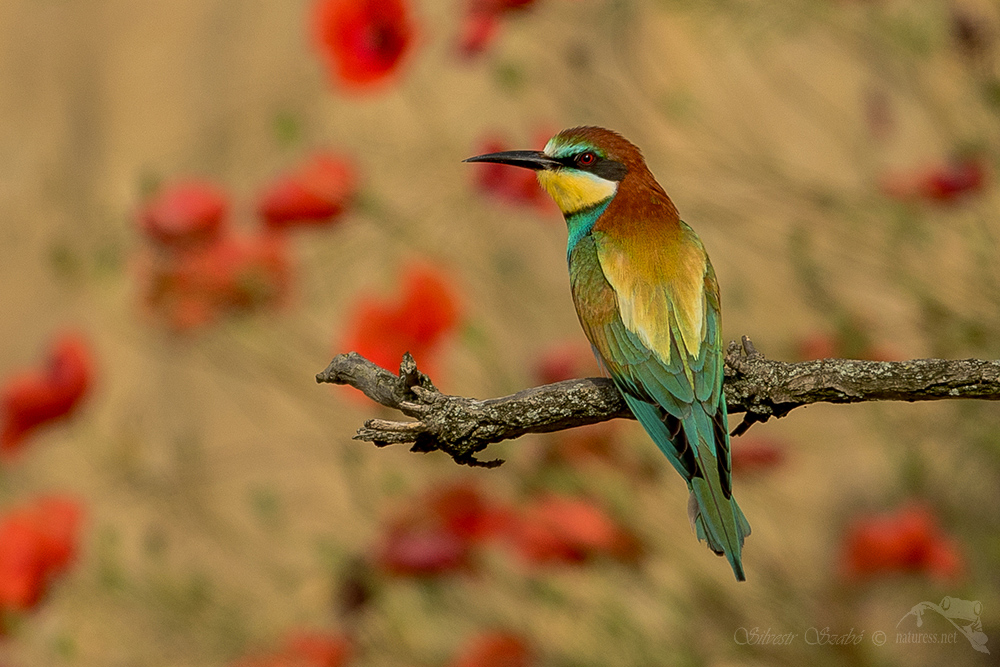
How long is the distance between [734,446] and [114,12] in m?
3.13

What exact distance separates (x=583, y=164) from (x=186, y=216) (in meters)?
0.86

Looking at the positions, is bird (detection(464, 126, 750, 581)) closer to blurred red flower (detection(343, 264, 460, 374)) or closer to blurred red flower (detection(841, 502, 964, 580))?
blurred red flower (detection(343, 264, 460, 374))

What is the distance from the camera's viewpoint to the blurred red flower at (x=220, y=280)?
184 cm

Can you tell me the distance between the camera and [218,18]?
394 centimetres

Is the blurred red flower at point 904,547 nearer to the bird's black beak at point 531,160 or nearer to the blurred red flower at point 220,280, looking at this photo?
the bird's black beak at point 531,160

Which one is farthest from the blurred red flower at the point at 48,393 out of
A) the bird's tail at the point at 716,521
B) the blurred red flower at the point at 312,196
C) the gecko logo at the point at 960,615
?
the gecko logo at the point at 960,615

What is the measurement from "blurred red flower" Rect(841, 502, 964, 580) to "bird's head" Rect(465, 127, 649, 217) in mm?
940

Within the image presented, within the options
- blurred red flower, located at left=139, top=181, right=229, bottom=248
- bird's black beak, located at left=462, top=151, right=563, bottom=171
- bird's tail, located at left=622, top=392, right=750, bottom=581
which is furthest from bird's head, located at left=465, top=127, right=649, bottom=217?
blurred red flower, located at left=139, top=181, right=229, bottom=248

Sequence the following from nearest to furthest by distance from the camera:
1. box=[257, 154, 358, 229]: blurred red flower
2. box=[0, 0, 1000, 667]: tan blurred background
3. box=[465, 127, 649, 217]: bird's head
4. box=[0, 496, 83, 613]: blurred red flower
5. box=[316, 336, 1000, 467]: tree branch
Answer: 1. box=[316, 336, 1000, 467]: tree branch
2. box=[465, 127, 649, 217]: bird's head
3. box=[0, 496, 83, 613]: blurred red flower
4. box=[257, 154, 358, 229]: blurred red flower
5. box=[0, 0, 1000, 667]: tan blurred background

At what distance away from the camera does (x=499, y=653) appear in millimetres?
1754

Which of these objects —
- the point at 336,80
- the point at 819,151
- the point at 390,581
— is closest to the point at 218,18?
the point at 819,151

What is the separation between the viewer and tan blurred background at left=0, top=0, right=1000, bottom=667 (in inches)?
78.0

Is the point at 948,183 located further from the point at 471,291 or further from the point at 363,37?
the point at 471,291

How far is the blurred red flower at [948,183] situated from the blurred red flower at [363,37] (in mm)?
905
